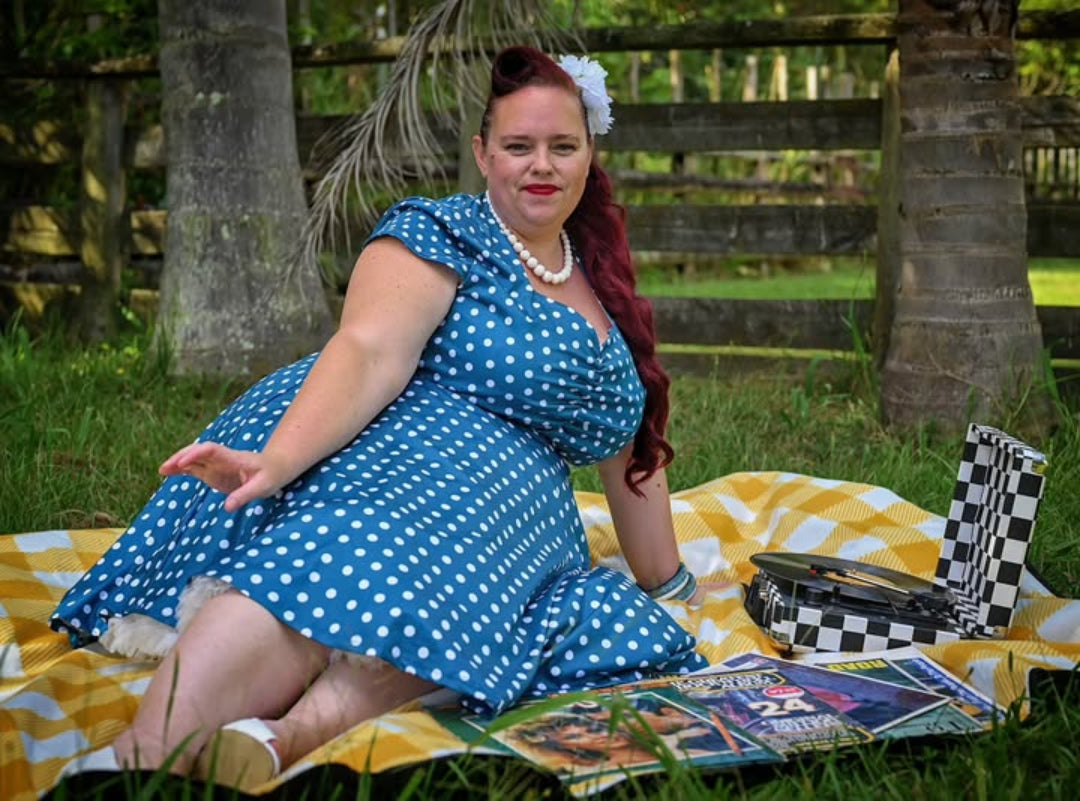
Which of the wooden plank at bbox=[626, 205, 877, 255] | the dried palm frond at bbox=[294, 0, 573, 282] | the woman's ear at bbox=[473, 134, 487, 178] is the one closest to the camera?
the woman's ear at bbox=[473, 134, 487, 178]

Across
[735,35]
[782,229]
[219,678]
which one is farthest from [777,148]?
[219,678]

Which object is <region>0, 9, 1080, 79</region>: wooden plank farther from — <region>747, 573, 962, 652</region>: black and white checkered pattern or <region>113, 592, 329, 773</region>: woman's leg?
<region>113, 592, 329, 773</region>: woman's leg

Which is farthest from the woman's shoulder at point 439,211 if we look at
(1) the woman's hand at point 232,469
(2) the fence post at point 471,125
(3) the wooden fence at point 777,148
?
(3) the wooden fence at point 777,148

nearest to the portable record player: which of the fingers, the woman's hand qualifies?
the woman's hand

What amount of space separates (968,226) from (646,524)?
6.37 ft

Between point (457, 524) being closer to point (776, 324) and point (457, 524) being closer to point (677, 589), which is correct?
point (677, 589)

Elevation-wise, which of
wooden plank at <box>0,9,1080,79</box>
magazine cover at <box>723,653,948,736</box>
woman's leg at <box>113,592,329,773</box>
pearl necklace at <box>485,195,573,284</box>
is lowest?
magazine cover at <box>723,653,948,736</box>

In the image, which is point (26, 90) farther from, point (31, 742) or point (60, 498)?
point (31, 742)

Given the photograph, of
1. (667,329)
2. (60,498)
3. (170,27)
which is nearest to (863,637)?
(60,498)

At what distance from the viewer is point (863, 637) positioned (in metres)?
2.83

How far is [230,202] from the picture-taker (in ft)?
17.5

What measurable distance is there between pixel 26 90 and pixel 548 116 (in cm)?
564

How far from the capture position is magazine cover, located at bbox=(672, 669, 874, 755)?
7.20 ft

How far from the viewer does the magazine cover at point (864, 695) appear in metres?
2.31
